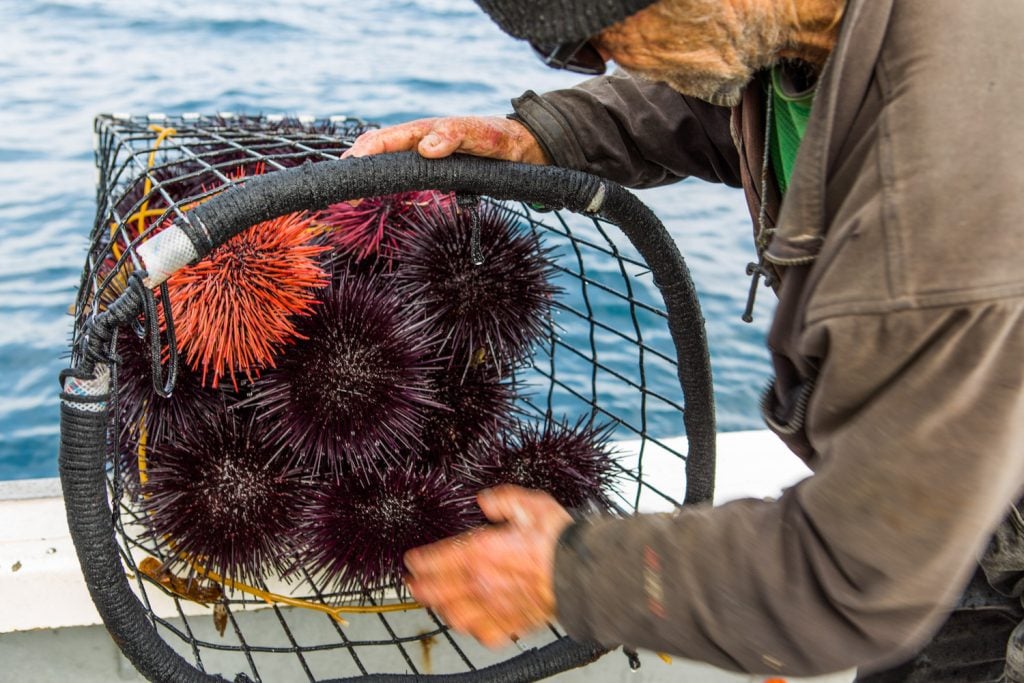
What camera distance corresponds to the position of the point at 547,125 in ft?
4.19

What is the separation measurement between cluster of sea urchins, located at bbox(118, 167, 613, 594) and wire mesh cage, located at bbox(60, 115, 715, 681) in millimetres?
10

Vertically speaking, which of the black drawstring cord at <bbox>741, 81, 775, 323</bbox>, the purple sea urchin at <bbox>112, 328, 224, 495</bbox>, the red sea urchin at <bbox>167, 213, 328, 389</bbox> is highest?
the black drawstring cord at <bbox>741, 81, 775, 323</bbox>

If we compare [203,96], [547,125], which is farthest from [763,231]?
[203,96]

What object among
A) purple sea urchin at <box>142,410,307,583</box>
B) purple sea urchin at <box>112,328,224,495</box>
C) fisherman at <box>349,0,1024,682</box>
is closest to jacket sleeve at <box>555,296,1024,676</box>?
fisherman at <box>349,0,1024,682</box>

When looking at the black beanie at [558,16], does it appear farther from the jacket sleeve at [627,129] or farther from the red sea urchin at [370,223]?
the red sea urchin at [370,223]

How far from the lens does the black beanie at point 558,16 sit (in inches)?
29.6

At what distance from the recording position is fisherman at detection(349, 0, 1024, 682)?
666mm

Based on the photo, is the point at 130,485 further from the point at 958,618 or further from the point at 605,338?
the point at 605,338

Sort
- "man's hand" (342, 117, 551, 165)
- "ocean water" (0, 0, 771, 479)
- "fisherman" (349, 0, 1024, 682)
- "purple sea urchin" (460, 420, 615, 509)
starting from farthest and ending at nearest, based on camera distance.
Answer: "ocean water" (0, 0, 771, 479), "purple sea urchin" (460, 420, 615, 509), "man's hand" (342, 117, 551, 165), "fisherman" (349, 0, 1024, 682)

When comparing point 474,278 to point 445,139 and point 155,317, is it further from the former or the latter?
point 155,317

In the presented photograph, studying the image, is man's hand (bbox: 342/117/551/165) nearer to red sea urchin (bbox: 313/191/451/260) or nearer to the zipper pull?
Result: red sea urchin (bbox: 313/191/451/260)

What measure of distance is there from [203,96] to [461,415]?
4875mm

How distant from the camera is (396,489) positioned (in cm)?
123

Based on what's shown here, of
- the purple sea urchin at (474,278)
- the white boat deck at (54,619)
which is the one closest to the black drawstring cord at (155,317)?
the purple sea urchin at (474,278)
